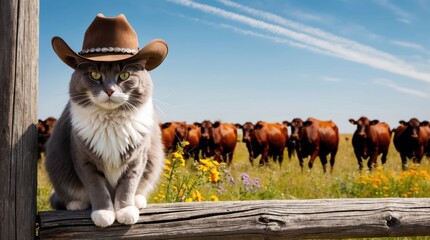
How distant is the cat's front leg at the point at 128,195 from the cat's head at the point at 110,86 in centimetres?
40

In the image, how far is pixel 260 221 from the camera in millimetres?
3203

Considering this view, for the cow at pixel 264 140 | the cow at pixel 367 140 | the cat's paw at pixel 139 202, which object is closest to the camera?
the cat's paw at pixel 139 202

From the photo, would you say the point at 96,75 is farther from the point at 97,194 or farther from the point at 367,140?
the point at 367,140

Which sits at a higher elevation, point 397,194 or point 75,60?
point 75,60

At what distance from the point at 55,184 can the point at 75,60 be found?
2.75ft

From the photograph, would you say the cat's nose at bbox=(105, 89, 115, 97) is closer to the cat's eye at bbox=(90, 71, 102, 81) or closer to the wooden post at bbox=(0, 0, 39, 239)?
the cat's eye at bbox=(90, 71, 102, 81)

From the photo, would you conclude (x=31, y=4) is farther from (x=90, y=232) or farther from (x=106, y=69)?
(x=90, y=232)

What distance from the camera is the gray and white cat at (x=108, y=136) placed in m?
2.76

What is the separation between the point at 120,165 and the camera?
9.57ft

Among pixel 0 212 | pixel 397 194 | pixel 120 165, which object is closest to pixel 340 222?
pixel 120 165

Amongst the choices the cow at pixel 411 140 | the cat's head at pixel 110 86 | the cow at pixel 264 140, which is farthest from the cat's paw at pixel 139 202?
the cow at pixel 411 140

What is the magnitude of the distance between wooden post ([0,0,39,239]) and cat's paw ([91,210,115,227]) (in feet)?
1.43

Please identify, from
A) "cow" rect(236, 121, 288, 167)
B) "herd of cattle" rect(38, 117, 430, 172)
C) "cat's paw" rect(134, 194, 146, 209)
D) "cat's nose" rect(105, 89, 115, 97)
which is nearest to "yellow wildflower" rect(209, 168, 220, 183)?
"cat's paw" rect(134, 194, 146, 209)

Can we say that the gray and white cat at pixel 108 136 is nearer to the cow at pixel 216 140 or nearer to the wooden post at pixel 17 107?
the wooden post at pixel 17 107
